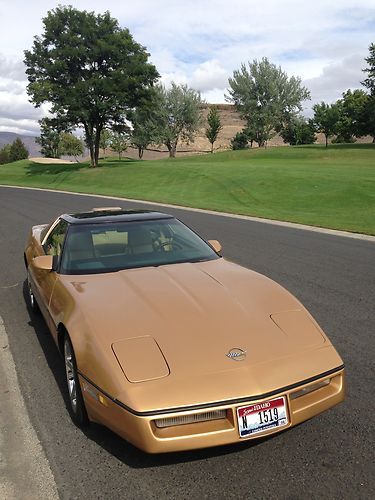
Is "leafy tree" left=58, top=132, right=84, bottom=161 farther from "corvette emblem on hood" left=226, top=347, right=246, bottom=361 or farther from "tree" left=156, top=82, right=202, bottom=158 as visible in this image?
"corvette emblem on hood" left=226, top=347, right=246, bottom=361

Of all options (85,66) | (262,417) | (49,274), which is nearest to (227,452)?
(262,417)

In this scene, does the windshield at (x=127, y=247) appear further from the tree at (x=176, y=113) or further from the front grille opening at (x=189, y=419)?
the tree at (x=176, y=113)

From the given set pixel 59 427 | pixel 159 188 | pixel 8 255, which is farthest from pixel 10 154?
pixel 59 427

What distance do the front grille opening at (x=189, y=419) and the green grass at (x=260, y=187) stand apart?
36.1 feet

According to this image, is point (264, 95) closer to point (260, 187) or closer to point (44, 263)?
point (260, 187)

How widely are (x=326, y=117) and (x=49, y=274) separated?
6768cm

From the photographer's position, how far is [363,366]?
403 cm

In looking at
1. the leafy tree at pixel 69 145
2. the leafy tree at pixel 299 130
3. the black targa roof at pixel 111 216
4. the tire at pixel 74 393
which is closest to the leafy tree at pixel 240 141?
the leafy tree at pixel 299 130

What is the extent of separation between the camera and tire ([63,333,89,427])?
10.2ft

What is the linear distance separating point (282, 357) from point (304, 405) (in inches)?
12.3

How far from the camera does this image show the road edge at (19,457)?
259 cm

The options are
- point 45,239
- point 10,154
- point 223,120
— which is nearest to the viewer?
point 45,239

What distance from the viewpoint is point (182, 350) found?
2.86 metres

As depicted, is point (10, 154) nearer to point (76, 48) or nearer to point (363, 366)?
point (76, 48)
